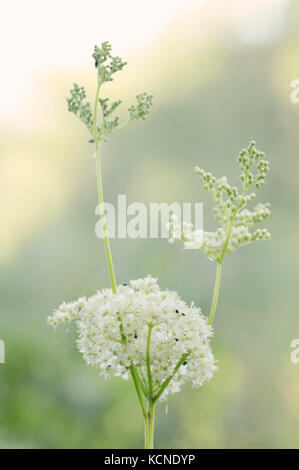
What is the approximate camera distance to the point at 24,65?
1.54 meters

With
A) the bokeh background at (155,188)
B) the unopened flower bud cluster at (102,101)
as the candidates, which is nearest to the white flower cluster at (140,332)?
the unopened flower bud cluster at (102,101)

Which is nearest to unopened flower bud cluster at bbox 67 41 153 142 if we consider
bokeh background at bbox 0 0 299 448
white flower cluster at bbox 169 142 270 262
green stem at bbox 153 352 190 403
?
white flower cluster at bbox 169 142 270 262

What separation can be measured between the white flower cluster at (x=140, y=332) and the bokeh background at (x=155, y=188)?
0.95 m

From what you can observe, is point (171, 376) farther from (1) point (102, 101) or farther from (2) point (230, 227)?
(1) point (102, 101)

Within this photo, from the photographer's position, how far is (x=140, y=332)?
0.51 m

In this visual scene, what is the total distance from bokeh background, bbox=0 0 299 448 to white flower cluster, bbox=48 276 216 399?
3.11 feet

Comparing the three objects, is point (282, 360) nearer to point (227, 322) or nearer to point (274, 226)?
point (227, 322)

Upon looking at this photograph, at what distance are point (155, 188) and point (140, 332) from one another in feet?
3.63

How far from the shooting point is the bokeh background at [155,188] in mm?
1425

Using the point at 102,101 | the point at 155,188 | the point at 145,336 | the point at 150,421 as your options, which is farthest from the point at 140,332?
the point at 155,188

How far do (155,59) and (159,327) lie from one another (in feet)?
4.33

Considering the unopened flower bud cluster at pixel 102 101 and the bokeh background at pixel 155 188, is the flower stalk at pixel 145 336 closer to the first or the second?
the unopened flower bud cluster at pixel 102 101

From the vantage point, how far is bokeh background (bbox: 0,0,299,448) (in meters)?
1.42
